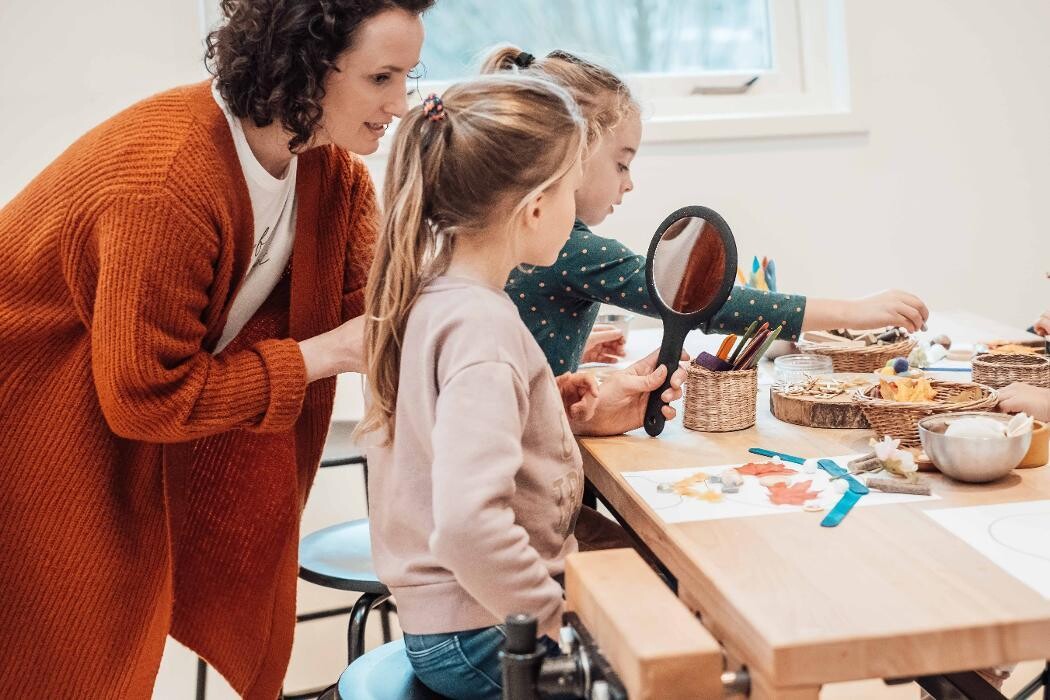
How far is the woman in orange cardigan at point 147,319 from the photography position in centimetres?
117

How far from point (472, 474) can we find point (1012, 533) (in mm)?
429

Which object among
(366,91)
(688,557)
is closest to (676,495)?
(688,557)

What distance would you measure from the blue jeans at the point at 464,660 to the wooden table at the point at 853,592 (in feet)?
0.58

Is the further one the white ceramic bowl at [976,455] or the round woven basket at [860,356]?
the round woven basket at [860,356]

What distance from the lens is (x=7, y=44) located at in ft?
7.29

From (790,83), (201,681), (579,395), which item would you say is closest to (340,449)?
(201,681)

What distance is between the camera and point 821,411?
1253 mm

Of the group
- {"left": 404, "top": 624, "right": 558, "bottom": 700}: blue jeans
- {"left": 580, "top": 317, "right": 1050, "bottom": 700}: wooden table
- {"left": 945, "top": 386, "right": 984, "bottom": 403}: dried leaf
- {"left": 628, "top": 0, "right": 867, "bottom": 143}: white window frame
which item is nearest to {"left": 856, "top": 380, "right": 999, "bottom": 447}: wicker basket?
{"left": 945, "top": 386, "right": 984, "bottom": 403}: dried leaf

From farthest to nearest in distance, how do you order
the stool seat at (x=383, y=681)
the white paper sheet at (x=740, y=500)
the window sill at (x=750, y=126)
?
the window sill at (x=750, y=126)
the stool seat at (x=383, y=681)
the white paper sheet at (x=740, y=500)

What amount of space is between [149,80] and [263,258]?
3.55ft

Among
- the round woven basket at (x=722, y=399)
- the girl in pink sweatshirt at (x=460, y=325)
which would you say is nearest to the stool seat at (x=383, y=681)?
the girl in pink sweatshirt at (x=460, y=325)

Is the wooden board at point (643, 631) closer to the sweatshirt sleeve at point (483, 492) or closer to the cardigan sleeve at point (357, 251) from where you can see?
the sweatshirt sleeve at point (483, 492)

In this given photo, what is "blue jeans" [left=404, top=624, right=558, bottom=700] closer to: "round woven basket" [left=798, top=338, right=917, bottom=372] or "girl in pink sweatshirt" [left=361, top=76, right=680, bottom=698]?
"girl in pink sweatshirt" [left=361, top=76, right=680, bottom=698]

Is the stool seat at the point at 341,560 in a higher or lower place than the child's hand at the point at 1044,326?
lower
